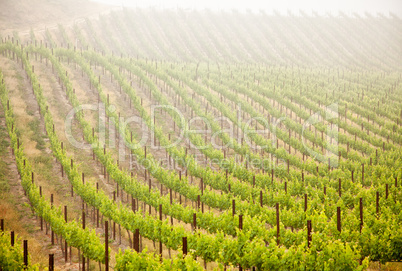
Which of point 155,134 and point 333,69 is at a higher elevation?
point 333,69

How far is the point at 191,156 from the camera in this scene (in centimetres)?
2903

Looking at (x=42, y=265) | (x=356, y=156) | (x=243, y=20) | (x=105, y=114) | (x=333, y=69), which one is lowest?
(x=42, y=265)

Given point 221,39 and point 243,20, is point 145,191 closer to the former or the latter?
point 221,39

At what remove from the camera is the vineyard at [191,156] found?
46.2 feet

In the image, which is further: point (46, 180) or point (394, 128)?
point (394, 128)

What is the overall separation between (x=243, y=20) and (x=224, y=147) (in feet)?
258

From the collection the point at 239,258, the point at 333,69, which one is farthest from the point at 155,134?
the point at 333,69

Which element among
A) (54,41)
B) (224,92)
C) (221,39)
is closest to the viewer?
(224,92)

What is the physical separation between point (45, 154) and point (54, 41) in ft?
143

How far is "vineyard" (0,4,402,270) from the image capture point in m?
14.1

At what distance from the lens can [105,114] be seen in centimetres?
3809

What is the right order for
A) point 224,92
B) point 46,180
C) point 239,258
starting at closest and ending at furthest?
point 239,258 → point 46,180 → point 224,92

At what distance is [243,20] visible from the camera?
10312cm

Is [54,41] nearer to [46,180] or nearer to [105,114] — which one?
[105,114]
